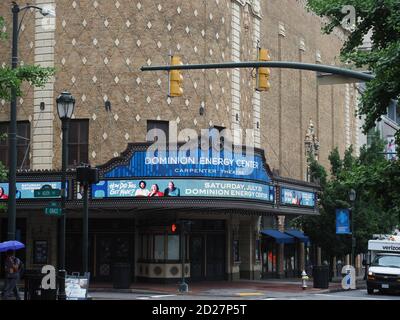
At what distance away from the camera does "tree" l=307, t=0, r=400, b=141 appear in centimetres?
1692

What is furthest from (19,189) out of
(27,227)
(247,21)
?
(247,21)

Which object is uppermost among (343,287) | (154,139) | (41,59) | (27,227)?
(41,59)

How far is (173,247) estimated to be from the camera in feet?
124

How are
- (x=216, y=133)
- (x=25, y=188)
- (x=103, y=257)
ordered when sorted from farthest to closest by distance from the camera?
(x=216, y=133) → (x=103, y=257) → (x=25, y=188)

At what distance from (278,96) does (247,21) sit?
717cm

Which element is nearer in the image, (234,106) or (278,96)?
(234,106)

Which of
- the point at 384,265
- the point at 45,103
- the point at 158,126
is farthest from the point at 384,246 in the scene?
the point at 45,103

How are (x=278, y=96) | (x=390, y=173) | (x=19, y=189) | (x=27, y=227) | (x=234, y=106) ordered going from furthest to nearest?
(x=278, y=96)
(x=234, y=106)
(x=27, y=227)
(x=19, y=189)
(x=390, y=173)

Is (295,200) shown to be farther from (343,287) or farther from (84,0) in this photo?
(84,0)

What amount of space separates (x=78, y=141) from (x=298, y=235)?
16.7m

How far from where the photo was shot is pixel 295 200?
4178 centimetres

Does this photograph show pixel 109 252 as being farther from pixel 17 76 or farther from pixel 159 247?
pixel 17 76

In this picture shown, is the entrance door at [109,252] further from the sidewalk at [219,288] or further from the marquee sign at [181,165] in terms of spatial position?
the marquee sign at [181,165]

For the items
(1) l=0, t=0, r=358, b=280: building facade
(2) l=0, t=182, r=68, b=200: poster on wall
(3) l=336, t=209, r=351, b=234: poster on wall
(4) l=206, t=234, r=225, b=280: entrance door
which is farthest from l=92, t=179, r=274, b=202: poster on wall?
(3) l=336, t=209, r=351, b=234: poster on wall
